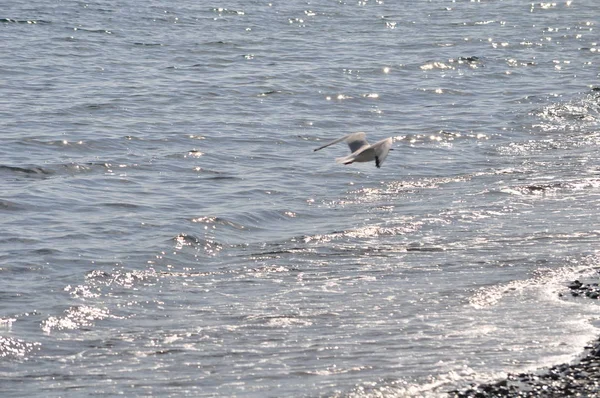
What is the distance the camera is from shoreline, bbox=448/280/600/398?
25.6ft

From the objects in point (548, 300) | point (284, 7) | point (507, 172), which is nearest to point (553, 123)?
point (507, 172)

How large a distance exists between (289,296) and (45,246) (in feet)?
10.00

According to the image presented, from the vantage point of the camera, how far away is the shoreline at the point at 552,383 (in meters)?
7.80

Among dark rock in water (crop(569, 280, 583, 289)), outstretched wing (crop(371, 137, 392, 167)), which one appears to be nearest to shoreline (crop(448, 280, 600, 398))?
dark rock in water (crop(569, 280, 583, 289))

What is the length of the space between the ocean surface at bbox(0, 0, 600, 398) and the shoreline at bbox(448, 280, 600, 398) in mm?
182

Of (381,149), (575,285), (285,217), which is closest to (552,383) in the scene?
(575,285)

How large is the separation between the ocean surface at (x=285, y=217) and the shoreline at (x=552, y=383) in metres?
0.18

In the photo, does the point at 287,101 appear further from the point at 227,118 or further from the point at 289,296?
the point at 289,296

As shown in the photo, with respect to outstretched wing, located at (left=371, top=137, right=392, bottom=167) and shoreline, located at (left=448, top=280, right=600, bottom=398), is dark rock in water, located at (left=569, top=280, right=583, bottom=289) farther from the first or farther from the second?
outstretched wing, located at (left=371, top=137, right=392, bottom=167)

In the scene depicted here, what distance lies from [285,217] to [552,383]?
6229 millimetres

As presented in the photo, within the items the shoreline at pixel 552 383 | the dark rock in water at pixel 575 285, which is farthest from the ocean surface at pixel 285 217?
the shoreline at pixel 552 383

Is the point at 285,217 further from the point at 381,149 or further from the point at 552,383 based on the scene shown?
the point at 552,383

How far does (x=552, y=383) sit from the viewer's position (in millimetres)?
8008

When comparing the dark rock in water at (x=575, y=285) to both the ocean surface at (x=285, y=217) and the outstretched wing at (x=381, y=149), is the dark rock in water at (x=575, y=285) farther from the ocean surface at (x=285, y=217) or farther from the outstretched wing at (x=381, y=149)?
the outstretched wing at (x=381, y=149)
